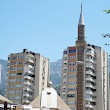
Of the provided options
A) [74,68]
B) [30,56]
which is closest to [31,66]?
[30,56]

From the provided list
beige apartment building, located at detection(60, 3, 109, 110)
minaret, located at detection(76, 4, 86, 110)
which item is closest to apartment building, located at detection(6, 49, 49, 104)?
beige apartment building, located at detection(60, 3, 109, 110)

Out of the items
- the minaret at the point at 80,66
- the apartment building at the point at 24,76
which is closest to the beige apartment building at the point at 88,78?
the minaret at the point at 80,66

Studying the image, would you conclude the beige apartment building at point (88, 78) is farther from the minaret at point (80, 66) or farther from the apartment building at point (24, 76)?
the apartment building at point (24, 76)

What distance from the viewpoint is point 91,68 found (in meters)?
95.1

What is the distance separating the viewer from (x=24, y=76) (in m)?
104

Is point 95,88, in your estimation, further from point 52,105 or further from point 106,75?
point 52,105

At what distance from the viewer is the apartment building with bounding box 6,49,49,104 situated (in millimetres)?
102438

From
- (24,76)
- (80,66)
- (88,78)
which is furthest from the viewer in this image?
(24,76)

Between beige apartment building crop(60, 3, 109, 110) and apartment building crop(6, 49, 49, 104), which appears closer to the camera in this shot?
beige apartment building crop(60, 3, 109, 110)

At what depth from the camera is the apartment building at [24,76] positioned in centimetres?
10244

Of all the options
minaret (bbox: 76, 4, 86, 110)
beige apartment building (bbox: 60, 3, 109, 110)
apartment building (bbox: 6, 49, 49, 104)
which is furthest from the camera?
apartment building (bbox: 6, 49, 49, 104)

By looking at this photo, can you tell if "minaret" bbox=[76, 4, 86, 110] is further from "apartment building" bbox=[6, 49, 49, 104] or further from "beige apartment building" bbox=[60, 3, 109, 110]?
"apartment building" bbox=[6, 49, 49, 104]

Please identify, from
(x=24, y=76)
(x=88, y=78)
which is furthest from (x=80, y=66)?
(x=24, y=76)

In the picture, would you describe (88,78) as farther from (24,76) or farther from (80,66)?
(24,76)
